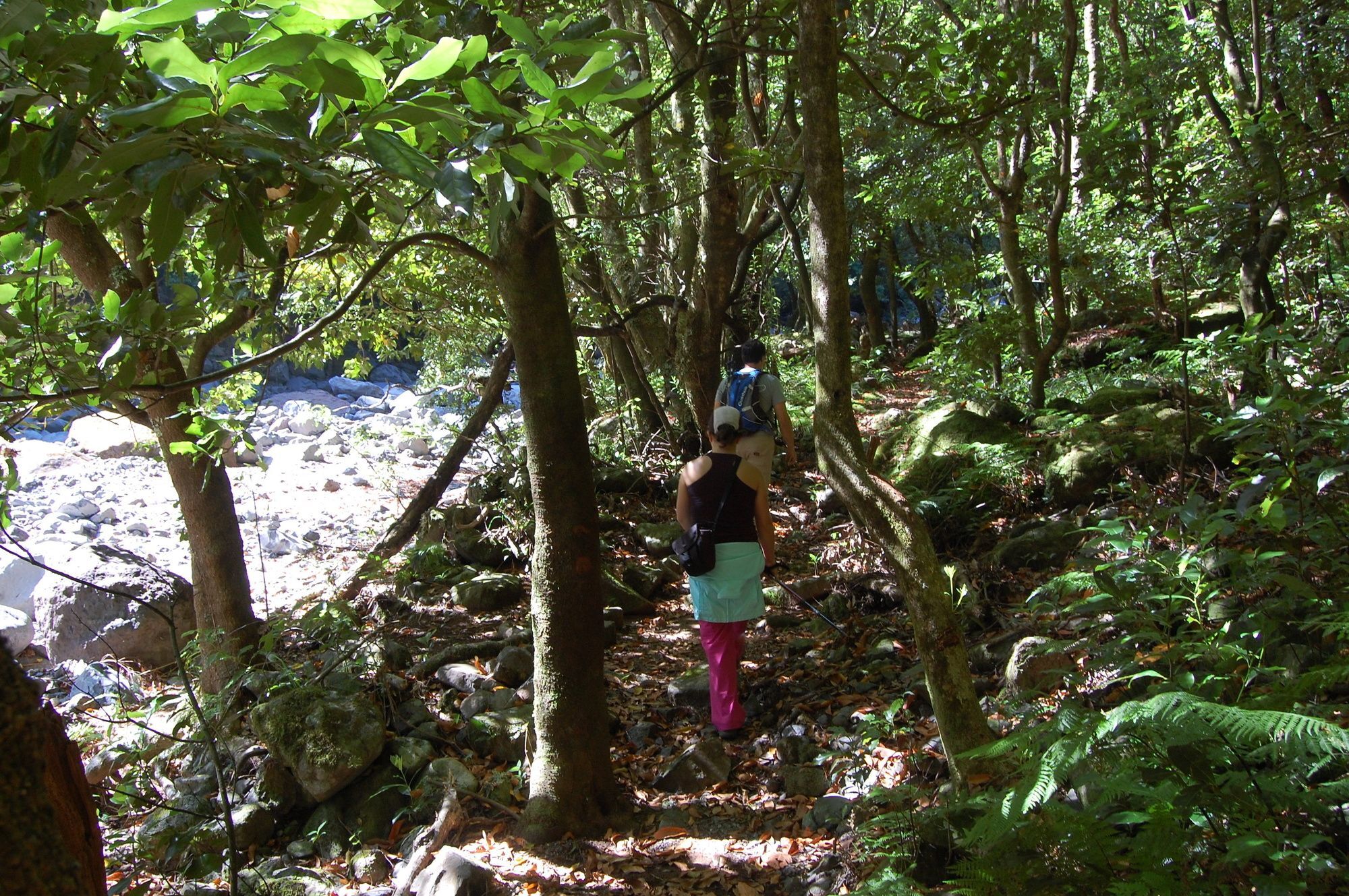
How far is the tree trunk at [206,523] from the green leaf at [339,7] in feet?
14.6

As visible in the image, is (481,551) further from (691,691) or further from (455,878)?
A: (455,878)

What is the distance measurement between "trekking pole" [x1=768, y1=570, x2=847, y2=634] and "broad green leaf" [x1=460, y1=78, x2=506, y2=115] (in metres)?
4.53

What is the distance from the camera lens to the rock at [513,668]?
575 cm

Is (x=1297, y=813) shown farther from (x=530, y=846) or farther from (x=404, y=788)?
(x=404, y=788)

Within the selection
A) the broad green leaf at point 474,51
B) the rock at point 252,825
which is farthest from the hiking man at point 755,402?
the broad green leaf at point 474,51

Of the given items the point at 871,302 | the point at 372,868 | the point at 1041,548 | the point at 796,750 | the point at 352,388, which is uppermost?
the point at 352,388

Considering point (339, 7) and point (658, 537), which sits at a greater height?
point (339, 7)

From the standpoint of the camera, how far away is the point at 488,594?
716cm

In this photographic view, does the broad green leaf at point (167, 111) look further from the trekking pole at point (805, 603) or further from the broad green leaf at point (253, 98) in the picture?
the trekking pole at point (805, 603)

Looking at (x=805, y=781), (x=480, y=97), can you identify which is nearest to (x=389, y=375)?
(x=805, y=781)

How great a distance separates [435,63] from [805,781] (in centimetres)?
369

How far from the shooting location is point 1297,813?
247 cm

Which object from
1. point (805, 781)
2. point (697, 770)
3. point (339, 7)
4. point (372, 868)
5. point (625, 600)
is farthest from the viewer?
point (625, 600)

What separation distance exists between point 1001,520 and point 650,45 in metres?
8.85
